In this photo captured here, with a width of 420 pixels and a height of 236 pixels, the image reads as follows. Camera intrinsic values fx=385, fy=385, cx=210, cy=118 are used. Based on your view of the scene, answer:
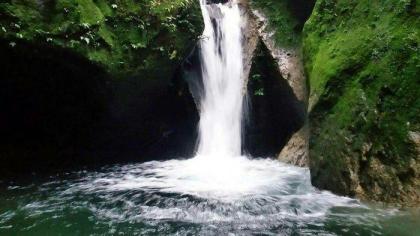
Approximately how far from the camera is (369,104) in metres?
6.79

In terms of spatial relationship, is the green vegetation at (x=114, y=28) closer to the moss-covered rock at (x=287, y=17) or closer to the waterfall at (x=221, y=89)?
the waterfall at (x=221, y=89)

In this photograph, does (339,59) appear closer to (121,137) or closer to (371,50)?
(371,50)

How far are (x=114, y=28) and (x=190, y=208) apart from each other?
5.59 m

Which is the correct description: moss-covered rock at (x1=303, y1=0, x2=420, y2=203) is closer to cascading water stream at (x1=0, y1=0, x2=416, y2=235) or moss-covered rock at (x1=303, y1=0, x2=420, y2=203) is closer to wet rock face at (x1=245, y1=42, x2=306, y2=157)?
cascading water stream at (x1=0, y1=0, x2=416, y2=235)

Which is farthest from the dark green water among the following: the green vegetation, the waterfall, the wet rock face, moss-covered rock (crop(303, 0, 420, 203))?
the green vegetation

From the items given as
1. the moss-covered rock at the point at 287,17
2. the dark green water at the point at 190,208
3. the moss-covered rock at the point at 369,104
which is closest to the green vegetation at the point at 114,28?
the moss-covered rock at the point at 287,17

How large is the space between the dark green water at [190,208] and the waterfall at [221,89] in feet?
9.48

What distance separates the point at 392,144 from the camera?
6219 millimetres

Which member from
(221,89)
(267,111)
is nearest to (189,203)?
(267,111)

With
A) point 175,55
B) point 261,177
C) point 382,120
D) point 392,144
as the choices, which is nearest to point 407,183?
point 392,144

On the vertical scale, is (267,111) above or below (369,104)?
above

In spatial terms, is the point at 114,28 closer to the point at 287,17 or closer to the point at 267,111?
the point at 267,111

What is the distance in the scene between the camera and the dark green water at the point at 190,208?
18.2ft

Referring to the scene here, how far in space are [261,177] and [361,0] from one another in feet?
14.5
